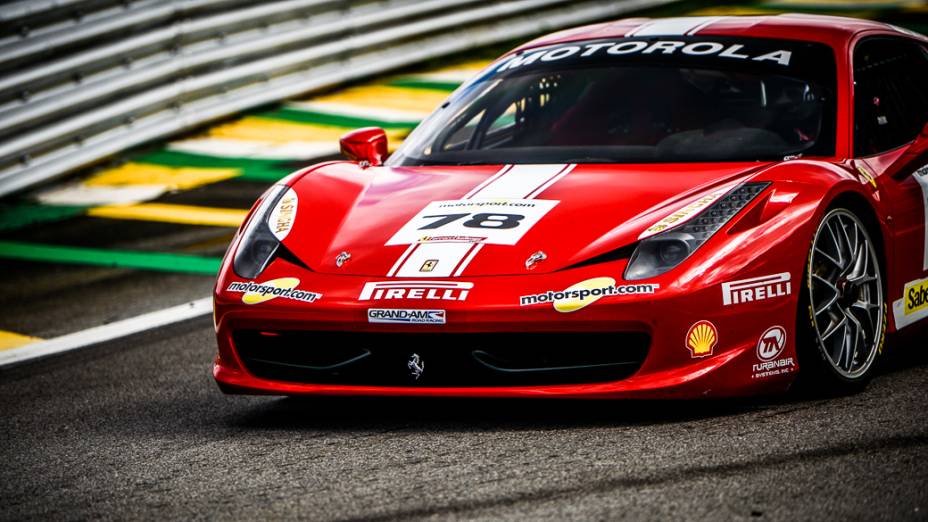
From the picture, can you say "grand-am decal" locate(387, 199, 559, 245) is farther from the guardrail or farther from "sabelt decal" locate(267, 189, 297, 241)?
the guardrail

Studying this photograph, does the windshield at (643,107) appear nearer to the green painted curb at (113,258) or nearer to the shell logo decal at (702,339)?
the shell logo decal at (702,339)

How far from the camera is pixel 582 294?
466cm

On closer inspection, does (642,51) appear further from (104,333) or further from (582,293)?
(104,333)

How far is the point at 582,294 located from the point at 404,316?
1.79 ft

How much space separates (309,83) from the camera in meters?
13.7

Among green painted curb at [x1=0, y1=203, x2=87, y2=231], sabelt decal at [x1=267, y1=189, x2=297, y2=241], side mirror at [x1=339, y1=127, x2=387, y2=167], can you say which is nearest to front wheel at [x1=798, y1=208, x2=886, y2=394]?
sabelt decal at [x1=267, y1=189, x2=297, y2=241]

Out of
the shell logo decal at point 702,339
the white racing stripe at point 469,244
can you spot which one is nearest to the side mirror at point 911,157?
the white racing stripe at point 469,244

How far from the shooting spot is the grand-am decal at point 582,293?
15.2ft

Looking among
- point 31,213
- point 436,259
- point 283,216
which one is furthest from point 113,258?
point 436,259

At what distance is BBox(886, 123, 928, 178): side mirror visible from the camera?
5.64 metres

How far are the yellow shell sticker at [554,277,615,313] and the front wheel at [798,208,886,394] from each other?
687 mm

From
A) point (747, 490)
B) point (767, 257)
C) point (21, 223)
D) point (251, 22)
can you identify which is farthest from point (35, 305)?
point (251, 22)

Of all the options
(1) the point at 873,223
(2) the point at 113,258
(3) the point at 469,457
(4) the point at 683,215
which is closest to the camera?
(3) the point at 469,457

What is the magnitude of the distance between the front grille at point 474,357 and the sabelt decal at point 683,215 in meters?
0.36
